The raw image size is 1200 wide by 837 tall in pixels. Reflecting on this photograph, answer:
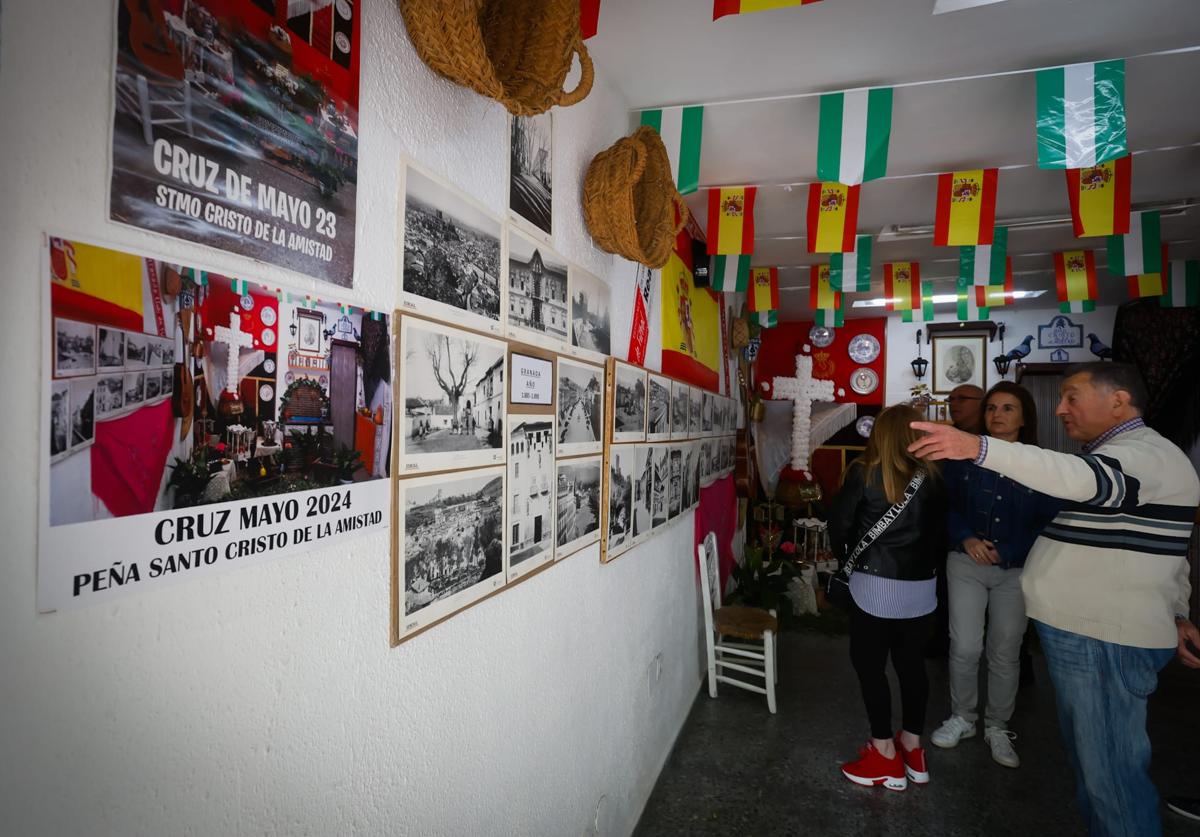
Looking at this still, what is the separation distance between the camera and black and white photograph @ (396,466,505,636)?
107 cm

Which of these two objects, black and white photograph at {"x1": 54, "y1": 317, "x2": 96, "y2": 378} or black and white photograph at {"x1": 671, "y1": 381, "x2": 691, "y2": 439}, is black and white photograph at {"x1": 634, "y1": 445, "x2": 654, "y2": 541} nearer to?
black and white photograph at {"x1": 671, "y1": 381, "x2": 691, "y2": 439}

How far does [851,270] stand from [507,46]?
3.61m

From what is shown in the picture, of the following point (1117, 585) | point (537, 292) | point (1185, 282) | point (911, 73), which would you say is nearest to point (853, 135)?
point (911, 73)

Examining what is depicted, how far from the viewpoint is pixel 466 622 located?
1.28 m

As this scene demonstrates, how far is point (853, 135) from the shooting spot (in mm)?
2260

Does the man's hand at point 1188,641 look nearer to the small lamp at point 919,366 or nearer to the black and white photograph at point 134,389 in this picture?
the black and white photograph at point 134,389

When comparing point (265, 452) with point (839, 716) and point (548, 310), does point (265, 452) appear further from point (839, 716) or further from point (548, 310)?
point (839, 716)

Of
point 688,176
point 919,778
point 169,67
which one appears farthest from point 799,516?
point 169,67

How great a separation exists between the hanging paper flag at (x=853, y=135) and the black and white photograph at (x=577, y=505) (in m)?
1.39

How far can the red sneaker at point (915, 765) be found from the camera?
269 cm

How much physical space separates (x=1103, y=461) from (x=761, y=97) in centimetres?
164

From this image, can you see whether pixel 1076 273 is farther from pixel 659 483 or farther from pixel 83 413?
pixel 83 413

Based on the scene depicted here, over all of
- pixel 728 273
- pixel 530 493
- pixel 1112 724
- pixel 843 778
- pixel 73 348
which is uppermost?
pixel 728 273

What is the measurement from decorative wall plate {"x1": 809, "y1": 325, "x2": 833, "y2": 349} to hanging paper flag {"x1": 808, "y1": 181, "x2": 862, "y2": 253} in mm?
4857
